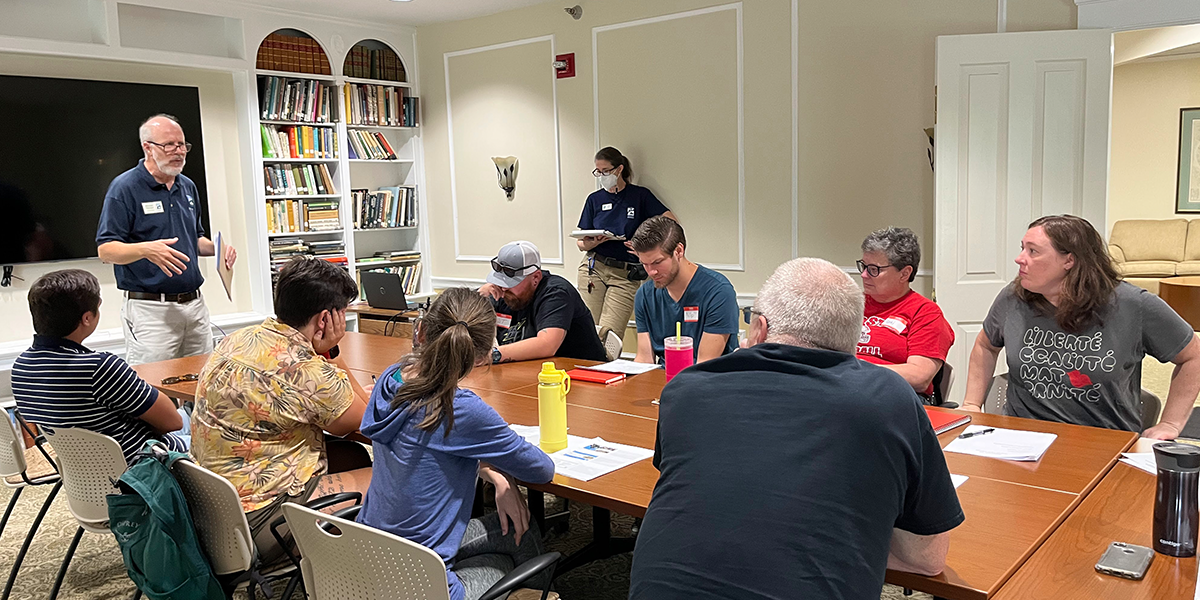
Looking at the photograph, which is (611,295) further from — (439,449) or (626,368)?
(439,449)

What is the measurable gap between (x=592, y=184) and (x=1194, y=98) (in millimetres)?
7506

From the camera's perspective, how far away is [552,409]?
2287mm

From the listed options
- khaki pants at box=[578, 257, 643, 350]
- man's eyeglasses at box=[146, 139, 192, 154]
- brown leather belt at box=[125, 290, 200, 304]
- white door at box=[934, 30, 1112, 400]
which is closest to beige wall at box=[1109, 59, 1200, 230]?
white door at box=[934, 30, 1112, 400]

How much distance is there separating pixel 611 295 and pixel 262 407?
381 cm

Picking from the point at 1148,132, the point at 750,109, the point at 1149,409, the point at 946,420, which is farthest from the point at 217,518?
the point at 1148,132

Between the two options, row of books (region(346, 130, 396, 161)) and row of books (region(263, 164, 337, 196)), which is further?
row of books (region(346, 130, 396, 161))

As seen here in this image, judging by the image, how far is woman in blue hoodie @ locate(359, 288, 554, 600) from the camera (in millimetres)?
1878

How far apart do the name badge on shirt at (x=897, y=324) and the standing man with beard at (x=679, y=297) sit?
59 cm

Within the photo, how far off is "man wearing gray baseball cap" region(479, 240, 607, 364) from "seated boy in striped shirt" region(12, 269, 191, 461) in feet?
4.24

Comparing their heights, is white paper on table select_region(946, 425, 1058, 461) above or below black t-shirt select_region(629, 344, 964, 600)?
below

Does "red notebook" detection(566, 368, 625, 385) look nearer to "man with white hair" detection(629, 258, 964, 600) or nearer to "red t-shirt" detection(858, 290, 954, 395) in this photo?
"red t-shirt" detection(858, 290, 954, 395)

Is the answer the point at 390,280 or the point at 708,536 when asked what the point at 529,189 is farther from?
the point at 708,536

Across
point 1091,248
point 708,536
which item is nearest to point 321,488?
point 708,536

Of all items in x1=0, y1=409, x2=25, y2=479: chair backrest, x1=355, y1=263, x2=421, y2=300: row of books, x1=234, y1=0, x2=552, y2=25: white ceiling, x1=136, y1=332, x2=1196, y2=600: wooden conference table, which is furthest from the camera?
x1=355, y1=263, x2=421, y2=300: row of books
